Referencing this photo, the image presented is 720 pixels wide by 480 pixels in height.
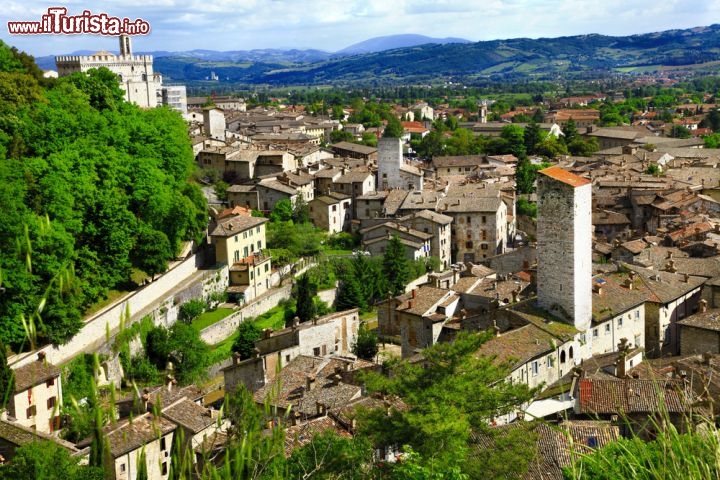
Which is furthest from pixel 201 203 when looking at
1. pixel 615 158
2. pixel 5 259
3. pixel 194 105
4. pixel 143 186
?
pixel 194 105

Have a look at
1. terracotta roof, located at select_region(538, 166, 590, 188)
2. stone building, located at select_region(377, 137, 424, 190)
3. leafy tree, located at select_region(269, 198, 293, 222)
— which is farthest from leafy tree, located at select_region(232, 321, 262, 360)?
stone building, located at select_region(377, 137, 424, 190)

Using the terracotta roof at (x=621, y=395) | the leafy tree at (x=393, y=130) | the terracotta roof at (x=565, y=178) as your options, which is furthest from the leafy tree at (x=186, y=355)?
the leafy tree at (x=393, y=130)

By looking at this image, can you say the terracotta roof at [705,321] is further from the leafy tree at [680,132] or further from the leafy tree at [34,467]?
the leafy tree at [680,132]

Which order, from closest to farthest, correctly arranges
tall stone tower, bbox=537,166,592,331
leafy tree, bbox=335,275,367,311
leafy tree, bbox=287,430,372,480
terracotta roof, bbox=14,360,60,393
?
leafy tree, bbox=287,430,372,480 < terracotta roof, bbox=14,360,60,393 < tall stone tower, bbox=537,166,592,331 < leafy tree, bbox=335,275,367,311

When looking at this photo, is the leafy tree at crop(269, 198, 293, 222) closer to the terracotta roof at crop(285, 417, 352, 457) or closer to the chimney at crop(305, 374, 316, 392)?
the chimney at crop(305, 374, 316, 392)

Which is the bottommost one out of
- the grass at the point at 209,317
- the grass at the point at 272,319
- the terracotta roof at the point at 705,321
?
the grass at the point at 272,319

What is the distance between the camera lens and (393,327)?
100 ft

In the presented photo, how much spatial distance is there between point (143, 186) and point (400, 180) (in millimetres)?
22607

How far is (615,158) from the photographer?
59.3 meters

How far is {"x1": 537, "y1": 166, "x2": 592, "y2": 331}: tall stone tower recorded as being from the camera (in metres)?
24.3

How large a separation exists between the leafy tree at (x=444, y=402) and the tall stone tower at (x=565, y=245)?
9.06m

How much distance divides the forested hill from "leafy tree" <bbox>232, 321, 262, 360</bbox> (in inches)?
154

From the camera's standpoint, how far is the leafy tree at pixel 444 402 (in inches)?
529

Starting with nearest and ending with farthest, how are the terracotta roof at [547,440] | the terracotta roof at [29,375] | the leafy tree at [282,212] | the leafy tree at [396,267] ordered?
the terracotta roof at [547,440]
the terracotta roof at [29,375]
the leafy tree at [396,267]
the leafy tree at [282,212]
